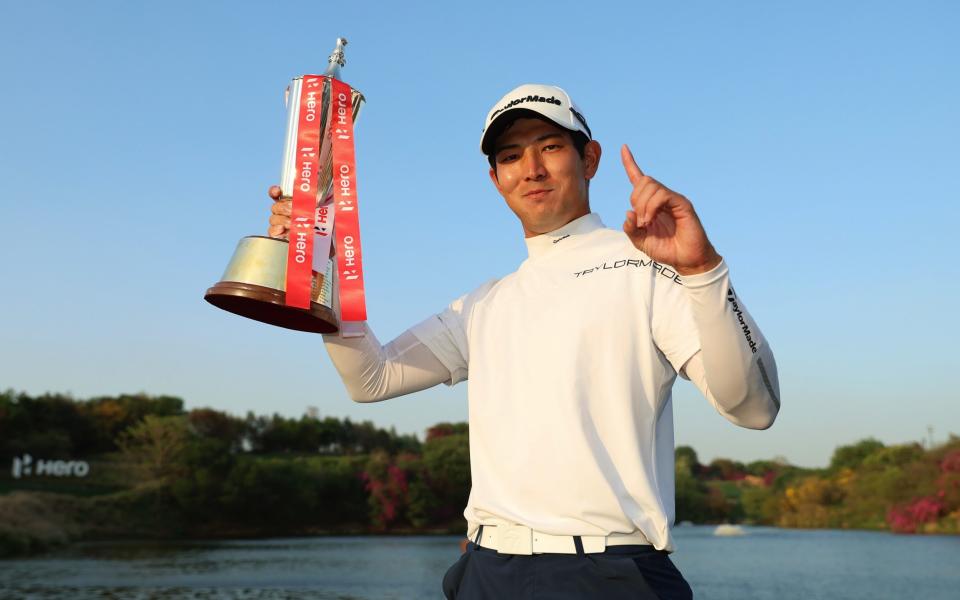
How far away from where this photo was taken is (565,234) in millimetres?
2703

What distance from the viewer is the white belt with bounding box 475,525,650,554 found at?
2.17 meters

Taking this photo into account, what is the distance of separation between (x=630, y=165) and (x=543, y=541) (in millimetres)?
991

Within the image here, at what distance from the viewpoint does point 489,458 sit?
2.44 meters

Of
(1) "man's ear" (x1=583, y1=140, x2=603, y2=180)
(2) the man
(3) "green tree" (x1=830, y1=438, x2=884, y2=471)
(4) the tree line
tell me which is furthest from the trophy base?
(3) "green tree" (x1=830, y1=438, x2=884, y2=471)

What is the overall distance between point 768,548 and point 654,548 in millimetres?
60306

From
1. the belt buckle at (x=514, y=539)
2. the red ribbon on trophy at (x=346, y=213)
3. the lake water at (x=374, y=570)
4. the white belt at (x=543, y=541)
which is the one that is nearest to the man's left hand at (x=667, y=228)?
the white belt at (x=543, y=541)

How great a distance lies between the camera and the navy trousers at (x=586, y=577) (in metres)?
2.11

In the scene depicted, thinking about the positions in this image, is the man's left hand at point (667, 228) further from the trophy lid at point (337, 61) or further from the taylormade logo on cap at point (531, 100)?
the trophy lid at point (337, 61)

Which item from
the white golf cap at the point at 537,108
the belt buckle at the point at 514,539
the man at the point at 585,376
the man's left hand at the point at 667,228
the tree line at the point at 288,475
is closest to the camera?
the man's left hand at the point at 667,228

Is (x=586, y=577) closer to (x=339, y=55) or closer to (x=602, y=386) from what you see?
(x=602, y=386)

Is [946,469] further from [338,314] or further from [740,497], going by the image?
[338,314]

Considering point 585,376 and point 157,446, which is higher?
point 157,446

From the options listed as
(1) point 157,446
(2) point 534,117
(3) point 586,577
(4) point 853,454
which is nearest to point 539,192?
(2) point 534,117

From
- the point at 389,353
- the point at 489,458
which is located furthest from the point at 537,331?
the point at 389,353
